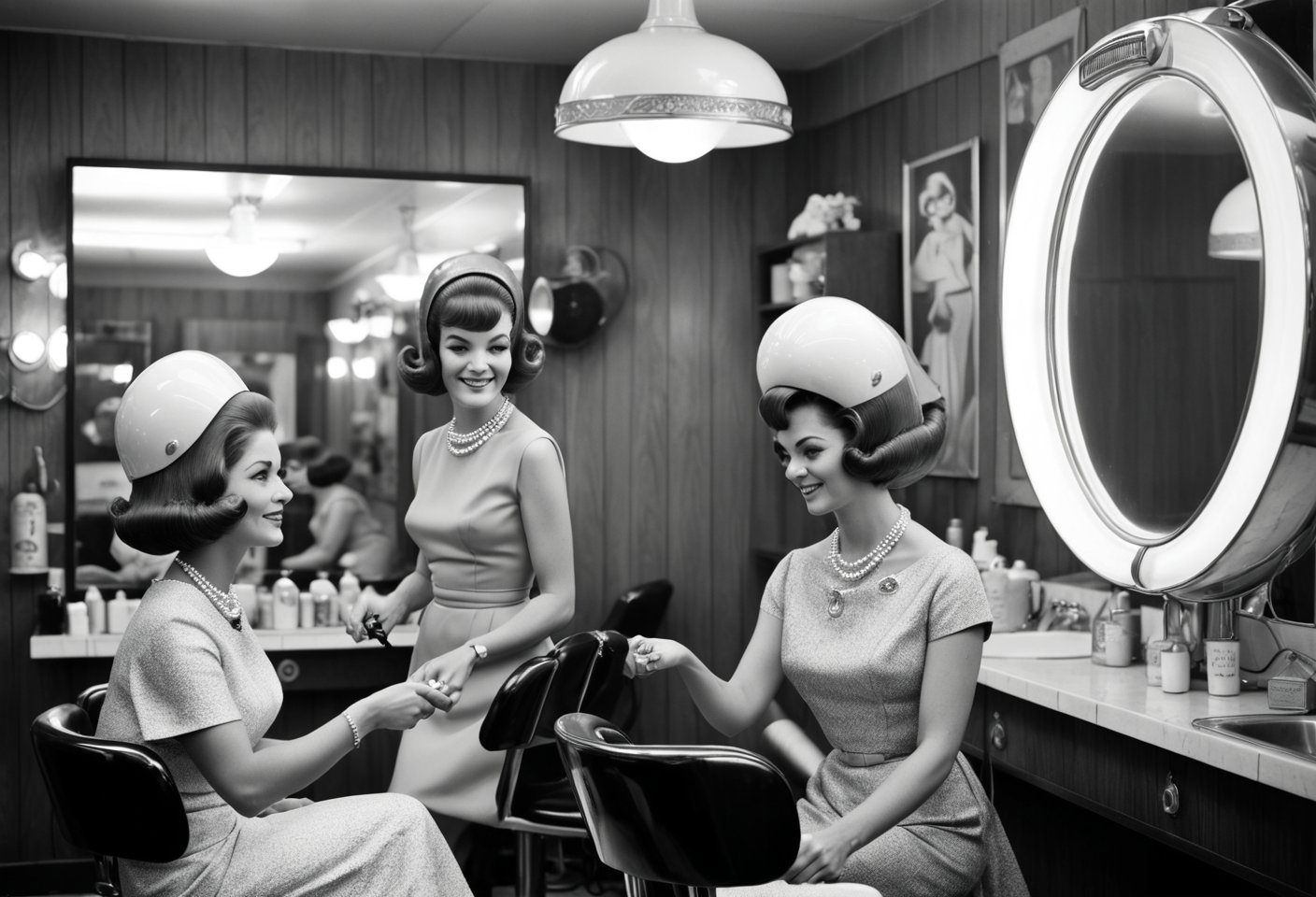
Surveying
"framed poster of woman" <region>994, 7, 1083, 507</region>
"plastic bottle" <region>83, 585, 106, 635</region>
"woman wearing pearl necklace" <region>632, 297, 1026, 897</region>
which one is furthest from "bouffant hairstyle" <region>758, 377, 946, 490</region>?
"plastic bottle" <region>83, 585, 106, 635</region>

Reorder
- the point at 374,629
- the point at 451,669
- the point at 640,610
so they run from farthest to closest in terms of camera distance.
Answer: the point at 640,610 < the point at 374,629 < the point at 451,669

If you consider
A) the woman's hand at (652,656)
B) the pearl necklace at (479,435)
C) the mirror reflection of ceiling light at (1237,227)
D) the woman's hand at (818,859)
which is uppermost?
the mirror reflection of ceiling light at (1237,227)

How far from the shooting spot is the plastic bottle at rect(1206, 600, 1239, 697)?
2.57 m

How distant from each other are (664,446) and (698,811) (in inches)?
136

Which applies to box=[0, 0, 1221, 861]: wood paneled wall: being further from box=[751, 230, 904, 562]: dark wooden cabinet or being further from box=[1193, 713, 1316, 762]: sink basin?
box=[1193, 713, 1316, 762]: sink basin

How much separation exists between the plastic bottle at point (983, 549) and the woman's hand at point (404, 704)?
2.01 m

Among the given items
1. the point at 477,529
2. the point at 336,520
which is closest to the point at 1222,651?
the point at 477,529

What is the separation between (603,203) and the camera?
4.75 meters

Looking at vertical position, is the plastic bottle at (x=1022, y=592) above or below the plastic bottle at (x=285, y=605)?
above

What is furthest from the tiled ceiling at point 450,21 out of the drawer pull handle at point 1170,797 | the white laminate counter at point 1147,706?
the drawer pull handle at point 1170,797

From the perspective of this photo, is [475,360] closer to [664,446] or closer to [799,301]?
[799,301]

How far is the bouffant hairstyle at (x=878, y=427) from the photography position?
6.19ft

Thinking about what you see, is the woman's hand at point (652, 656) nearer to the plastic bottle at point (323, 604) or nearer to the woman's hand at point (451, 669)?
the woman's hand at point (451, 669)

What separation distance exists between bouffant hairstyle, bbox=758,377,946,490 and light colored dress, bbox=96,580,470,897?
734 mm
